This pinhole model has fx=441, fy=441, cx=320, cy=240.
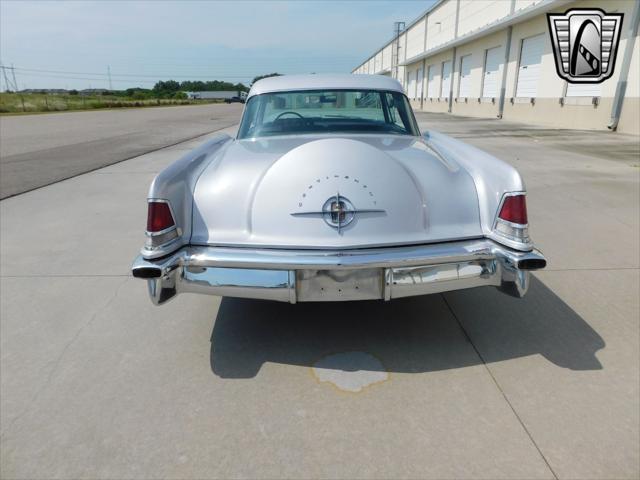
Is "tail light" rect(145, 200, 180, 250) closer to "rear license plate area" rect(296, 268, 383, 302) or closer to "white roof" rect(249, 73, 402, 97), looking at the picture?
"rear license plate area" rect(296, 268, 383, 302)

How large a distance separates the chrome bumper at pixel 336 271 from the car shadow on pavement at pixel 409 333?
0.47m

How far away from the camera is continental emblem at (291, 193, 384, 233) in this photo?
86.8 inches

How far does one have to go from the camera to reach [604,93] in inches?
559

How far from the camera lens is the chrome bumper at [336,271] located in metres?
2.17

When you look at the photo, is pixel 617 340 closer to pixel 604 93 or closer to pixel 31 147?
pixel 31 147

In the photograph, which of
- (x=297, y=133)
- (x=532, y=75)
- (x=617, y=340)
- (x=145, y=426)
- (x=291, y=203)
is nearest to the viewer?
(x=145, y=426)

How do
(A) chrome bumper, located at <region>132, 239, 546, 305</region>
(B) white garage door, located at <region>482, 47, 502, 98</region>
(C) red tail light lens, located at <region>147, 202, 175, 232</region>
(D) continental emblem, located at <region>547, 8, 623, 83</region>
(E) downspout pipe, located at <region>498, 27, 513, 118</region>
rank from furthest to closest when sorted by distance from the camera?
(B) white garage door, located at <region>482, 47, 502, 98</region>
(E) downspout pipe, located at <region>498, 27, 513, 118</region>
(D) continental emblem, located at <region>547, 8, 623, 83</region>
(C) red tail light lens, located at <region>147, 202, 175, 232</region>
(A) chrome bumper, located at <region>132, 239, 546, 305</region>

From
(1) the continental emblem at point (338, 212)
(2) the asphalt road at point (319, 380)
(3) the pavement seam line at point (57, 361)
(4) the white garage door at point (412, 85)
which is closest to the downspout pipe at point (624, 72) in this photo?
(2) the asphalt road at point (319, 380)

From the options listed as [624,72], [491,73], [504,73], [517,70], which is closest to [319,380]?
[624,72]

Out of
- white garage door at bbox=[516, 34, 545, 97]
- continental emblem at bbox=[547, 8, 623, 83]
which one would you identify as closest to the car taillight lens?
continental emblem at bbox=[547, 8, 623, 83]

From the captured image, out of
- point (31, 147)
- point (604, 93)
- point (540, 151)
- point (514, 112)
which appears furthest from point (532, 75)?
point (31, 147)

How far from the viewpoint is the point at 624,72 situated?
13.2 m

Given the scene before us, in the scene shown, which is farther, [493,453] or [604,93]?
[604,93]

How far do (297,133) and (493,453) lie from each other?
2.50 metres
